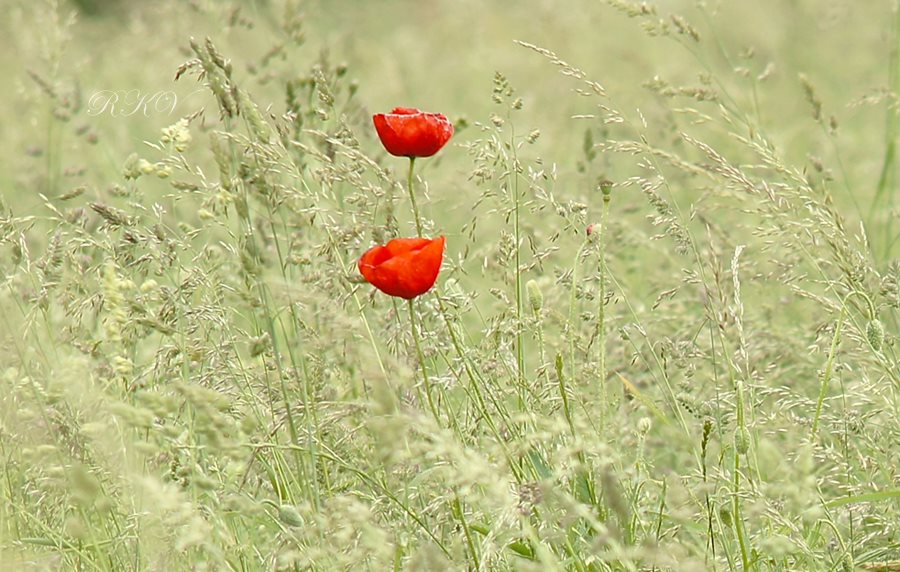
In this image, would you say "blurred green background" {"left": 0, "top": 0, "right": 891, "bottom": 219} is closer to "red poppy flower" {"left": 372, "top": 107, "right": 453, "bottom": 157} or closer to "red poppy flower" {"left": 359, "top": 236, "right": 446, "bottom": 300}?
"red poppy flower" {"left": 372, "top": 107, "right": 453, "bottom": 157}

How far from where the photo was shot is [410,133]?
1.81 meters

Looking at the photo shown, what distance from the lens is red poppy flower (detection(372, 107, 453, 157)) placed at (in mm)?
1806

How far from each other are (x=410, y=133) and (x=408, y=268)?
278 mm

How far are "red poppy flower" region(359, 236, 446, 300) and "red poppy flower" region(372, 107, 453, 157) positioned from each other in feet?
0.72

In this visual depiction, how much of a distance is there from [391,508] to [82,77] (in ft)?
18.8

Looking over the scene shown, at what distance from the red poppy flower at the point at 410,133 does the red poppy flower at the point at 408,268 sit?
22 centimetres

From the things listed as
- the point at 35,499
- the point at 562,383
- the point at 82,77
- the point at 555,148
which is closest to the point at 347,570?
the point at 562,383

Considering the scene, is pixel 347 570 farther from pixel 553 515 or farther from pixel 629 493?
pixel 629 493

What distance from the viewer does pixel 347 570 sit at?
5.54 feet
